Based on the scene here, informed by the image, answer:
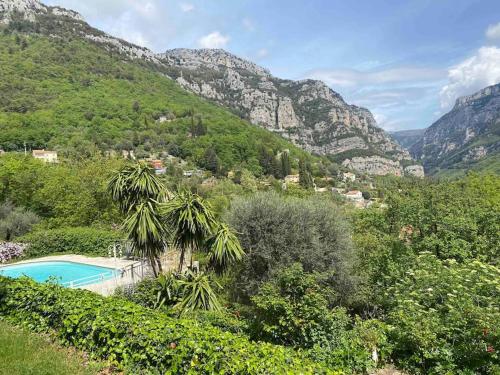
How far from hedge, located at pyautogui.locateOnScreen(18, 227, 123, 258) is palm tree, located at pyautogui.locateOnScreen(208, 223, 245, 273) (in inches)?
516

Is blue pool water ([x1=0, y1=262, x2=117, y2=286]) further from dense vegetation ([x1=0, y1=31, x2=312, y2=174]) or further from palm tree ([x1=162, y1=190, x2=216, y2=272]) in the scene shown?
dense vegetation ([x1=0, y1=31, x2=312, y2=174])

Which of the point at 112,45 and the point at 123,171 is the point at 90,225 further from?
the point at 112,45

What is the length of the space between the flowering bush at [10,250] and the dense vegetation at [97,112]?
144 ft

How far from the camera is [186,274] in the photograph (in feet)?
34.0

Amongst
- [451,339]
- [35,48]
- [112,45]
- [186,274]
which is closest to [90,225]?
[186,274]

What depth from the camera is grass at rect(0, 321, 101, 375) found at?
494 centimetres

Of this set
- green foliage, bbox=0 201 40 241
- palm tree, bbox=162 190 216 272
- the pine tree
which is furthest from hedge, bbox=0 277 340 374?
the pine tree

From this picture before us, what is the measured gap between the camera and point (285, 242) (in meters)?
12.5

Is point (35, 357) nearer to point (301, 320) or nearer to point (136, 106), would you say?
point (301, 320)

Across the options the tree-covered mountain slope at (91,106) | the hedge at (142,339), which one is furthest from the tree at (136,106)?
the hedge at (142,339)

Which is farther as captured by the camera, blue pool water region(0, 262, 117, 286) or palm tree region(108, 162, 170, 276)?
blue pool water region(0, 262, 117, 286)

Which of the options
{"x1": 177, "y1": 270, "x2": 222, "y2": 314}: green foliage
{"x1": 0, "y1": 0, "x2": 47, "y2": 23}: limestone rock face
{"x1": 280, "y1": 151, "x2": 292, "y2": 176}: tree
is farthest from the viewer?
{"x1": 0, "y1": 0, "x2": 47, "y2": 23}: limestone rock face

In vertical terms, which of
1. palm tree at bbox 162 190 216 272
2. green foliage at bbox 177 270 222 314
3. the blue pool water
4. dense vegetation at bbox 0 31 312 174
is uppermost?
dense vegetation at bbox 0 31 312 174

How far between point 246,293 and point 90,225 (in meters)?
17.0
